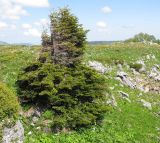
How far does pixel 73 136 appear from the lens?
24203 millimetres

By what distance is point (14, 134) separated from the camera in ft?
71.9

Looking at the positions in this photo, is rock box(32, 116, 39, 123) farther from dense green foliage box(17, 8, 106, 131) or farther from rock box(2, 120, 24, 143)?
rock box(2, 120, 24, 143)

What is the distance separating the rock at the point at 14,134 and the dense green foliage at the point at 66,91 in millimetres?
2666

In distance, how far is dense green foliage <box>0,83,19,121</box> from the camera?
21.4m

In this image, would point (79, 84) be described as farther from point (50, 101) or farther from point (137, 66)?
point (137, 66)

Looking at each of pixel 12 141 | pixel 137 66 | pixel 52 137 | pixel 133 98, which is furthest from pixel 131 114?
pixel 137 66

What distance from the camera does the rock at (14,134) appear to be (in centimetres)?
2131

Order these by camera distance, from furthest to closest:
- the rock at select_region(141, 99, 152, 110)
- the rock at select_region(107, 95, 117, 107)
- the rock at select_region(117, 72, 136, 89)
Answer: the rock at select_region(117, 72, 136, 89) < the rock at select_region(141, 99, 152, 110) < the rock at select_region(107, 95, 117, 107)

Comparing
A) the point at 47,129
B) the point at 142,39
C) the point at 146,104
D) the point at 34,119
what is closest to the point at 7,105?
the point at 34,119

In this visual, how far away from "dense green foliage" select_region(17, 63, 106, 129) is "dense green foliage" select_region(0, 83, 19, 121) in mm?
2750

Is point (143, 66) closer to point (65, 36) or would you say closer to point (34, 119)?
point (65, 36)

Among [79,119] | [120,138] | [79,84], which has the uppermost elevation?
[79,84]

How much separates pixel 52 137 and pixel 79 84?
425 centimetres

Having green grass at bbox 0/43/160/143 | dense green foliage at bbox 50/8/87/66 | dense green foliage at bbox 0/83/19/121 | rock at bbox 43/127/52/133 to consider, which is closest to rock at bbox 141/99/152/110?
green grass at bbox 0/43/160/143
